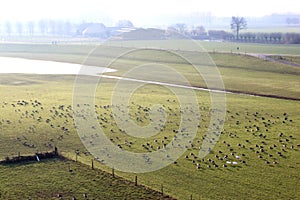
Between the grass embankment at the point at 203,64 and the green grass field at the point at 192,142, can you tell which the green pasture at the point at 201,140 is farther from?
the grass embankment at the point at 203,64

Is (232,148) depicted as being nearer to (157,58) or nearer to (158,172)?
(158,172)

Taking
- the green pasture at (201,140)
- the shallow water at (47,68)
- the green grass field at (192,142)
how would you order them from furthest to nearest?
1. the shallow water at (47,68)
2. the green pasture at (201,140)
3. the green grass field at (192,142)

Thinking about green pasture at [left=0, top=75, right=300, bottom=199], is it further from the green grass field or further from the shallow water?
the shallow water

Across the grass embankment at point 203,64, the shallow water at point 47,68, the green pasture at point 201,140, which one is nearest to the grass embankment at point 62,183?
the green pasture at point 201,140

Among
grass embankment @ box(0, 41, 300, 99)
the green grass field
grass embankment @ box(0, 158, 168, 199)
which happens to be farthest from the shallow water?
grass embankment @ box(0, 158, 168, 199)

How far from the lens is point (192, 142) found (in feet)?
145

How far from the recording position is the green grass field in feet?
107

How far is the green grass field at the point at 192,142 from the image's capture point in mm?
32719

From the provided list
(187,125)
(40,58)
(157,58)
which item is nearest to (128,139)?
(187,125)

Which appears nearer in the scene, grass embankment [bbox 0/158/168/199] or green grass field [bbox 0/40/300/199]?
grass embankment [bbox 0/158/168/199]

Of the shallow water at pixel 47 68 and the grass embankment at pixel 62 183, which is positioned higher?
the shallow water at pixel 47 68

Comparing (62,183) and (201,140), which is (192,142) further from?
(62,183)

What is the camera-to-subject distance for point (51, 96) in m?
70.8

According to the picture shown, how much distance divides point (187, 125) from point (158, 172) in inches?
642
